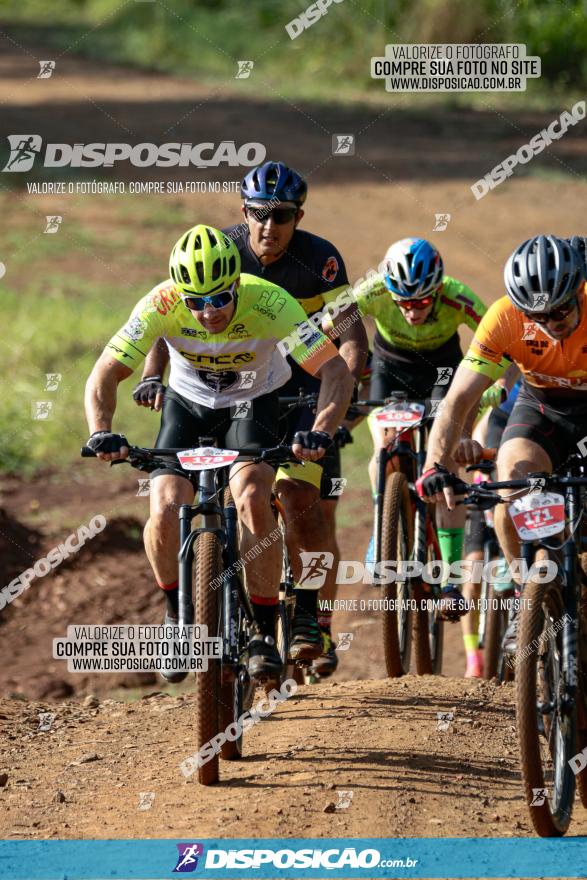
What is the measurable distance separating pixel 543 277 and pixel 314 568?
105 inches

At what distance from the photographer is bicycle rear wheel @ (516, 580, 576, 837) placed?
19.6ft

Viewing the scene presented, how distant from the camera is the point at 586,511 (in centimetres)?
661

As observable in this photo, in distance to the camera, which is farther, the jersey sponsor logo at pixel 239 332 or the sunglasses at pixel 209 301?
the jersey sponsor logo at pixel 239 332

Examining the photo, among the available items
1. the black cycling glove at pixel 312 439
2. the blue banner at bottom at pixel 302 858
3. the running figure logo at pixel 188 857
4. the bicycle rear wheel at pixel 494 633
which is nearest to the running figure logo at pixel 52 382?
the bicycle rear wheel at pixel 494 633

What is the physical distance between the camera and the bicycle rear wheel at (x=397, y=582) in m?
9.05

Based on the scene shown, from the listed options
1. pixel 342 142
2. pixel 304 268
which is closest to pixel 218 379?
pixel 304 268

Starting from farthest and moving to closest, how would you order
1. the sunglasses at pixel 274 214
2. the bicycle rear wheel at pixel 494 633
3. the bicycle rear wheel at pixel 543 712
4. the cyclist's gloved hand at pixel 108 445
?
the bicycle rear wheel at pixel 494 633
the sunglasses at pixel 274 214
the cyclist's gloved hand at pixel 108 445
the bicycle rear wheel at pixel 543 712

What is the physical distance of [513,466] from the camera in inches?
269

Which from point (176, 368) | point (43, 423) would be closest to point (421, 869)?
point (176, 368)

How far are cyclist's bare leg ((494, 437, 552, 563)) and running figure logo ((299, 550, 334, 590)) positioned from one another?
5.66 ft

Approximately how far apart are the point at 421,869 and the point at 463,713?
7.65 feet

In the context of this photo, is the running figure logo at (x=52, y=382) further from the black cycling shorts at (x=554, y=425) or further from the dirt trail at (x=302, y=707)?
the black cycling shorts at (x=554, y=425)

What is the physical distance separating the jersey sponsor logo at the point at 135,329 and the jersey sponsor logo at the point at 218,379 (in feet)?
1.34

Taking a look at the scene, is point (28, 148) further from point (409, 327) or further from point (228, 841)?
point (228, 841)
